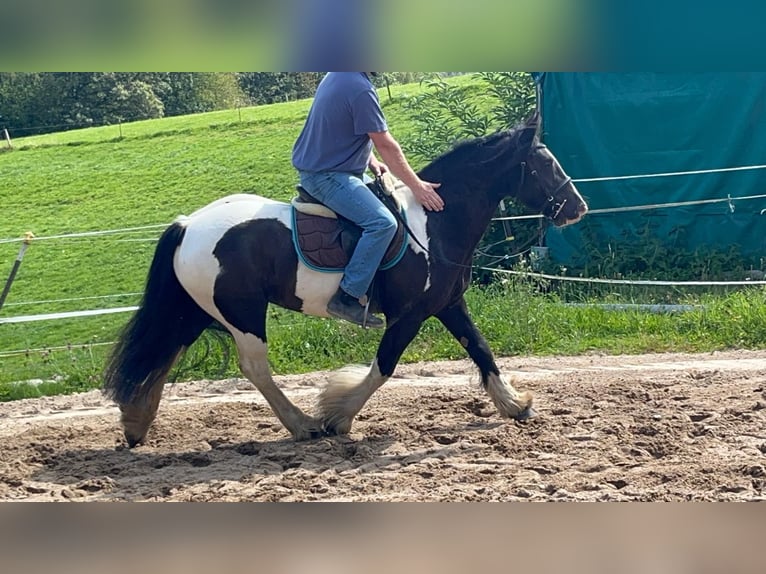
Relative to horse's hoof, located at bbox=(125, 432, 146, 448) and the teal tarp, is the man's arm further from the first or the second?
the teal tarp

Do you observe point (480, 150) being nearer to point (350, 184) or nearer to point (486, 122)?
point (350, 184)

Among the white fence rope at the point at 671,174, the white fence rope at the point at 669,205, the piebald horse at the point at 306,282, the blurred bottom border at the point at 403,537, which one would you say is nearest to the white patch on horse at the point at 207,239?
the piebald horse at the point at 306,282

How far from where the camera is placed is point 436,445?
210 inches

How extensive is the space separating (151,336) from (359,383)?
1.28 m

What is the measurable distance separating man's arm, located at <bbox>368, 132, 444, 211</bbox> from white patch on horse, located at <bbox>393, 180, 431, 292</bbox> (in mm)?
121

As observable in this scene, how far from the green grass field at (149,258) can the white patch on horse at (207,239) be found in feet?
8.66

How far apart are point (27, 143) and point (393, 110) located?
512 cm

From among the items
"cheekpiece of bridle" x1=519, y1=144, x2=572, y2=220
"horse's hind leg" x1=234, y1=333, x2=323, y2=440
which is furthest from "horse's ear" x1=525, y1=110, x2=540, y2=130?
"horse's hind leg" x1=234, y1=333, x2=323, y2=440

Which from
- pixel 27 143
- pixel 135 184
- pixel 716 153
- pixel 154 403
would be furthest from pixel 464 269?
pixel 135 184

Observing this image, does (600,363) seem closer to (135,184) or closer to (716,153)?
(716,153)

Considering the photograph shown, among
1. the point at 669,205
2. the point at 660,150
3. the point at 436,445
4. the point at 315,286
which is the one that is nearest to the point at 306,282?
the point at 315,286

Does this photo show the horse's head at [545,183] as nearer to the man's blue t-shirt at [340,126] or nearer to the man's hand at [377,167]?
the man's hand at [377,167]

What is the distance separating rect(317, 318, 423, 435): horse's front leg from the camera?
5.51 metres
